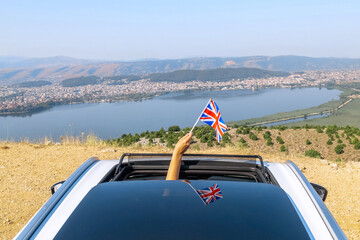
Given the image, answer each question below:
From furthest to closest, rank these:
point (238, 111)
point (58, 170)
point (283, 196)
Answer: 1. point (238, 111)
2. point (58, 170)
3. point (283, 196)

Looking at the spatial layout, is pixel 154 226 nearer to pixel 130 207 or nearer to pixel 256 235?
pixel 130 207

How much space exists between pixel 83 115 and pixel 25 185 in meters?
63.7

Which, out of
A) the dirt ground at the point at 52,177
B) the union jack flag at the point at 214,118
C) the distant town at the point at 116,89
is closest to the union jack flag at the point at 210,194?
the union jack flag at the point at 214,118

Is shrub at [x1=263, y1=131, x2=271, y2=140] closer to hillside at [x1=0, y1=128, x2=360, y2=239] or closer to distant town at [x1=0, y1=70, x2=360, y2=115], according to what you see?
hillside at [x1=0, y1=128, x2=360, y2=239]

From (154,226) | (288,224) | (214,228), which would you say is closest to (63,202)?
(154,226)

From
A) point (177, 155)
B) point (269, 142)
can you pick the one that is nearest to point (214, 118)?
point (177, 155)

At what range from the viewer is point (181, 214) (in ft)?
4.30

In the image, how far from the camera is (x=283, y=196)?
59.8 inches

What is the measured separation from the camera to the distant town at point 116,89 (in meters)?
76.1

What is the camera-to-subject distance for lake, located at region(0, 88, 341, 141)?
47.6 metres

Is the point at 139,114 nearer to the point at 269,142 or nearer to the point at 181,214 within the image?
the point at 269,142

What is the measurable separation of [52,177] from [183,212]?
601cm

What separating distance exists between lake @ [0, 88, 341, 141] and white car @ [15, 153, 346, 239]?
37.7 meters

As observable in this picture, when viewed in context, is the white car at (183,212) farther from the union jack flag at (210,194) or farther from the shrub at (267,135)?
the shrub at (267,135)
